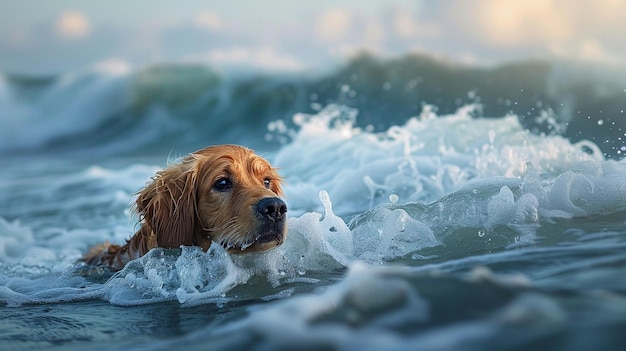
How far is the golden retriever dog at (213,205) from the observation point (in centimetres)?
446

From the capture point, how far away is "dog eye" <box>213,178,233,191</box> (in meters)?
4.78

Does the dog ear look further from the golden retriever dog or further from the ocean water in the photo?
the ocean water

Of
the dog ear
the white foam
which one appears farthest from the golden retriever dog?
the white foam

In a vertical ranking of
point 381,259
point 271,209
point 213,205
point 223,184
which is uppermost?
point 223,184

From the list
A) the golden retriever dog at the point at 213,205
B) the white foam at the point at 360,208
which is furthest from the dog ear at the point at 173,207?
the white foam at the point at 360,208

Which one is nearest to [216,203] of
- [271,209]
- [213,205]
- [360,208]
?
[213,205]

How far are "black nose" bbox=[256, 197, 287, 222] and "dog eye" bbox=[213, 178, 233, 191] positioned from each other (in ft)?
1.31

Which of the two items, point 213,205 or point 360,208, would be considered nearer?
point 213,205

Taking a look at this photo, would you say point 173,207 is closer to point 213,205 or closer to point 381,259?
point 213,205

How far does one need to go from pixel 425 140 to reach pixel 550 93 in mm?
7166

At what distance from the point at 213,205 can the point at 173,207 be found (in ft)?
0.86

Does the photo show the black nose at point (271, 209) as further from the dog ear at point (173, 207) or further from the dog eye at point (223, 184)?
the dog ear at point (173, 207)

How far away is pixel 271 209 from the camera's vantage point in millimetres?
4418

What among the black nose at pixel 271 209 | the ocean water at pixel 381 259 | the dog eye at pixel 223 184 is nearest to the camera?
the ocean water at pixel 381 259
